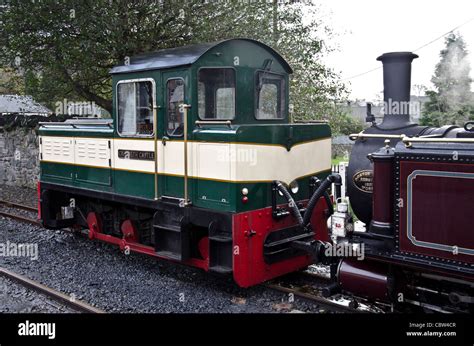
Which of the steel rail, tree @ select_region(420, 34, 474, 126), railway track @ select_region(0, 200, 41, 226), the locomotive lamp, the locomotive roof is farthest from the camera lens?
tree @ select_region(420, 34, 474, 126)

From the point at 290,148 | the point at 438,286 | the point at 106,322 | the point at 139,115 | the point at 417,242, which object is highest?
the point at 139,115

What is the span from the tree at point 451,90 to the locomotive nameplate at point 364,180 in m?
20.8

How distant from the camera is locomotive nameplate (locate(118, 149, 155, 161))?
6926mm

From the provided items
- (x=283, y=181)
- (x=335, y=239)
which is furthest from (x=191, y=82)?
(x=335, y=239)

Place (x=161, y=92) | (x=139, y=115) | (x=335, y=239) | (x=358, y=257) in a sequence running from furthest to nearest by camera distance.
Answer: (x=139, y=115), (x=161, y=92), (x=335, y=239), (x=358, y=257)

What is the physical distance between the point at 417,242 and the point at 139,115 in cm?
430

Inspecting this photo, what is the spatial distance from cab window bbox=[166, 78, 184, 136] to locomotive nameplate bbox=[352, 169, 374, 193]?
2.42 meters

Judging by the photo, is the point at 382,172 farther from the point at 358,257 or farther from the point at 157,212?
the point at 157,212

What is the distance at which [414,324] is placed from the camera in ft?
15.2

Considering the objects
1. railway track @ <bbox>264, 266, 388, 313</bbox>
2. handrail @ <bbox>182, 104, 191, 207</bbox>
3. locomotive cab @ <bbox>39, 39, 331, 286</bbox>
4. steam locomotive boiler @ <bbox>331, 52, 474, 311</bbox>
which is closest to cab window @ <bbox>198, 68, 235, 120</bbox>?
locomotive cab @ <bbox>39, 39, 331, 286</bbox>

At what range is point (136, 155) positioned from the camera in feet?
23.5

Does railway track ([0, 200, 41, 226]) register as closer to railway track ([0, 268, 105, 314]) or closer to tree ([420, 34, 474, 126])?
railway track ([0, 268, 105, 314])

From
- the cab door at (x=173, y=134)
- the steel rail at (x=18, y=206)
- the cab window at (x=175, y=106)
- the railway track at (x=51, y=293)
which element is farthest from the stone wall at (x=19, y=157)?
the cab window at (x=175, y=106)

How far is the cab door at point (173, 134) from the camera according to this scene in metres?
6.45
